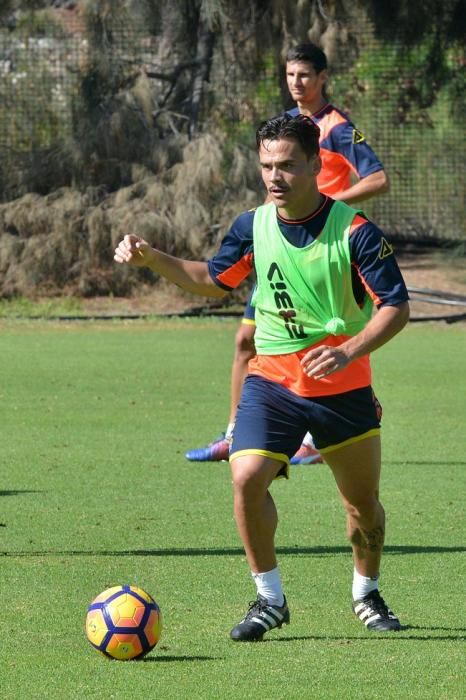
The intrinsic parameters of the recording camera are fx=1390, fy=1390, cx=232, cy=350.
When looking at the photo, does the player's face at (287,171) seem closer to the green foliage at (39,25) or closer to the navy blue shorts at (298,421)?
the navy blue shorts at (298,421)

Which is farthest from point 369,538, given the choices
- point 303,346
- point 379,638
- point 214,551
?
point 214,551

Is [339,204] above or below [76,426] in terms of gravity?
above

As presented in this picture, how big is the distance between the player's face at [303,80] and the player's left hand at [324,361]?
392 cm

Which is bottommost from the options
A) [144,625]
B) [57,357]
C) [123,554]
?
[57,357]

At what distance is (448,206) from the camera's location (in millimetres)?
24656

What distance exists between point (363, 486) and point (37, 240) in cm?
1675

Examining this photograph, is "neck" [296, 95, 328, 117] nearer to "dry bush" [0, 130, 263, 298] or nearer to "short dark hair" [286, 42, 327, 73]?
"short dark hair" [286, 42, 327, 73]

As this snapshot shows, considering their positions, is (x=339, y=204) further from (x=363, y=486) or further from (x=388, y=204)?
(x=388, y=204)

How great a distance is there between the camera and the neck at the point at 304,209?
5309 mm

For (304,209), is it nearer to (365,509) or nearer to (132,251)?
(132,251)

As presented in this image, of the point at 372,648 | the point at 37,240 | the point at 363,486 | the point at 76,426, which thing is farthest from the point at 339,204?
the point at 37,240

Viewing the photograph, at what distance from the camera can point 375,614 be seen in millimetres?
5336

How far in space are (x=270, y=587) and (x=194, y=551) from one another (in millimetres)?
1518

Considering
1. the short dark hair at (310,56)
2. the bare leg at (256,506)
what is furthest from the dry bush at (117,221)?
the bare leg at (256,506)
